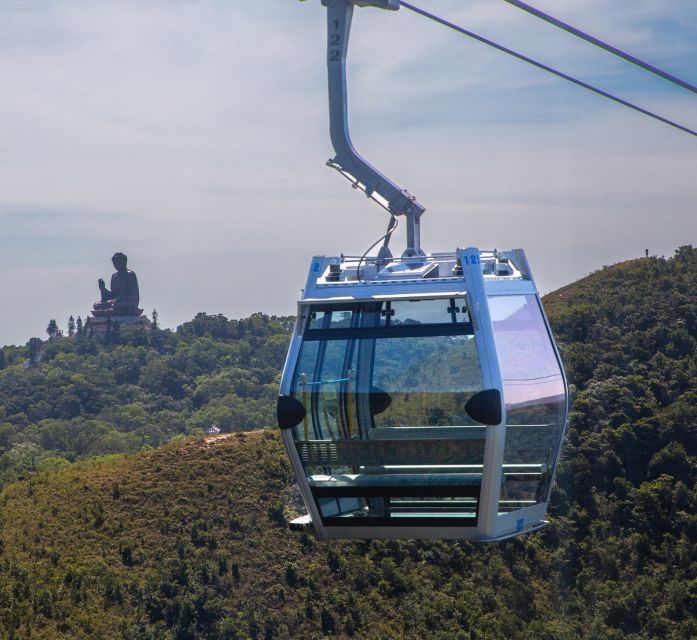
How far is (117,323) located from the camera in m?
170

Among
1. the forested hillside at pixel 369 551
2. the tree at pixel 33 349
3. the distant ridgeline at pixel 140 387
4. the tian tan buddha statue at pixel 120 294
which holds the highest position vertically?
the tian tan buddha statue at pixel 120 294

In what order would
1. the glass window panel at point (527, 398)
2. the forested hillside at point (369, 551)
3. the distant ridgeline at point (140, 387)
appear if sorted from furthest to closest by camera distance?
the distant ridgeline at point (140, 387)
the forested hillside at point (369, 551)
the glass window panel at point (527, 398)

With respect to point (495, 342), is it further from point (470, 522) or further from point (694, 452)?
point (694, 452)

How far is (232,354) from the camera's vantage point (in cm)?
15462

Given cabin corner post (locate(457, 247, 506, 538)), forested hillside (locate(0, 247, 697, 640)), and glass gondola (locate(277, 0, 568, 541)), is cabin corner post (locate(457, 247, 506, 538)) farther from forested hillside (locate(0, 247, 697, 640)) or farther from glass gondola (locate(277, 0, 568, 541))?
forested hillside (locate(0, 247, 697, 640))

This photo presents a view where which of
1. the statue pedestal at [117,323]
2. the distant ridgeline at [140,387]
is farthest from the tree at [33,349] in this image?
the statue pedestal at [117,323]

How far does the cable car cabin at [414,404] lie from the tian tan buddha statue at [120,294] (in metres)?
147

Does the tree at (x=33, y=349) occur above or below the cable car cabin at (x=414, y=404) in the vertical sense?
above

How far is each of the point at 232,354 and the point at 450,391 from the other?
14055 centimetres

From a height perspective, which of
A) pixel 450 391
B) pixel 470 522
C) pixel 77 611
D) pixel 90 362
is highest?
pixel 90 362

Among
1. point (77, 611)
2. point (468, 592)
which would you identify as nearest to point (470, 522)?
point (468, 592)

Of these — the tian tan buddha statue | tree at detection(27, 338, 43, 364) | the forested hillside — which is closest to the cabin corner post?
the forested hillside

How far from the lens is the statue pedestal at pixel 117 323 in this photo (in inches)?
6657

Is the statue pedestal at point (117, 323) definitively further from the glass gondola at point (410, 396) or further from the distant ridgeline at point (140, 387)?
the glass gondola at point (410, 396)
